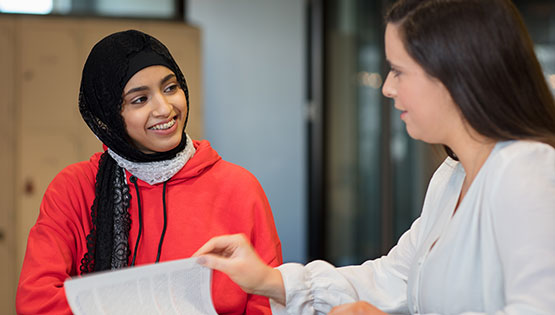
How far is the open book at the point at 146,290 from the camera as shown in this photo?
1050mm

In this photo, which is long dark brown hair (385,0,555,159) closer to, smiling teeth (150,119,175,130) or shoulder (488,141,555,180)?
shoulder (488,141,555,180)

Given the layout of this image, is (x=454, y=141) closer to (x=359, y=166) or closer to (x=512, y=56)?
(x=512, y=56)

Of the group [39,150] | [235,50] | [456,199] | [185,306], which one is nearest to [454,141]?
[456,199]

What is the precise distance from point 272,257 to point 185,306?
0.26m

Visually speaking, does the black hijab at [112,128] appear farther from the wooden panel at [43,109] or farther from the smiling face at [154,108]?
the wooden panel at [43,109]

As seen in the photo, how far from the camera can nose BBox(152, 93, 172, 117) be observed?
50.8 inches

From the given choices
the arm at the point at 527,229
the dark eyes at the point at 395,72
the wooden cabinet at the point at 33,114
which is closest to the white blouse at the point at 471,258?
the arm at the point at 527,229

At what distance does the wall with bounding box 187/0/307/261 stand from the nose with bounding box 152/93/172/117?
3.08 m

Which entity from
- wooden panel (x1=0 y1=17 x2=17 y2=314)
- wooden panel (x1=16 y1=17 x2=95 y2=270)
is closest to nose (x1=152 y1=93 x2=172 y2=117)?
wooden panel (x1=16 y1=17 x2=95 y2=270)

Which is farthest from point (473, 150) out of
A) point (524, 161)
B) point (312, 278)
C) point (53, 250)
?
point (53, 250)

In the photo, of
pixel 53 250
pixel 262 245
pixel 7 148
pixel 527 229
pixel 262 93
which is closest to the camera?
pixel 527 229

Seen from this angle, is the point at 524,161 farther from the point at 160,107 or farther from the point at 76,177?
the point at 76,177

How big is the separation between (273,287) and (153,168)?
1.18ft

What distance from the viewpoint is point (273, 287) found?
4.19 ft
